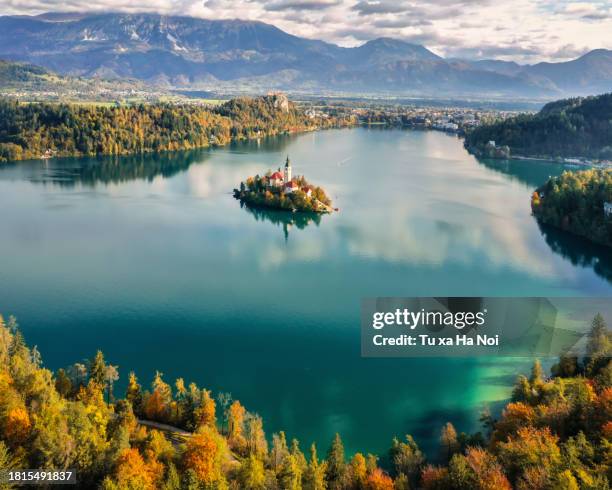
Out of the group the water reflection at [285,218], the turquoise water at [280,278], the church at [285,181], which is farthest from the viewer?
the church at [285,181]

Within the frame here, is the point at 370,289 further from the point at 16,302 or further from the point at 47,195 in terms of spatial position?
the point at 47,195

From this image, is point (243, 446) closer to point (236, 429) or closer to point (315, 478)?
point (236, 429)

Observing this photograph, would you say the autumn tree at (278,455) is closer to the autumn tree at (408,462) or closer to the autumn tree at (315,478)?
the autumn tree at (315,478)

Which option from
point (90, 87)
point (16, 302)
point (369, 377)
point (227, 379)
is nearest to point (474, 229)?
point (369, 377)

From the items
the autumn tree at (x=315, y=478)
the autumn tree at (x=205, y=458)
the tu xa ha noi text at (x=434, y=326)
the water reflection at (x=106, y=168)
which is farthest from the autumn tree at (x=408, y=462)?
the water reflection at (x=106, y=168)

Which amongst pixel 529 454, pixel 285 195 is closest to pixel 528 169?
pixel 285 195
